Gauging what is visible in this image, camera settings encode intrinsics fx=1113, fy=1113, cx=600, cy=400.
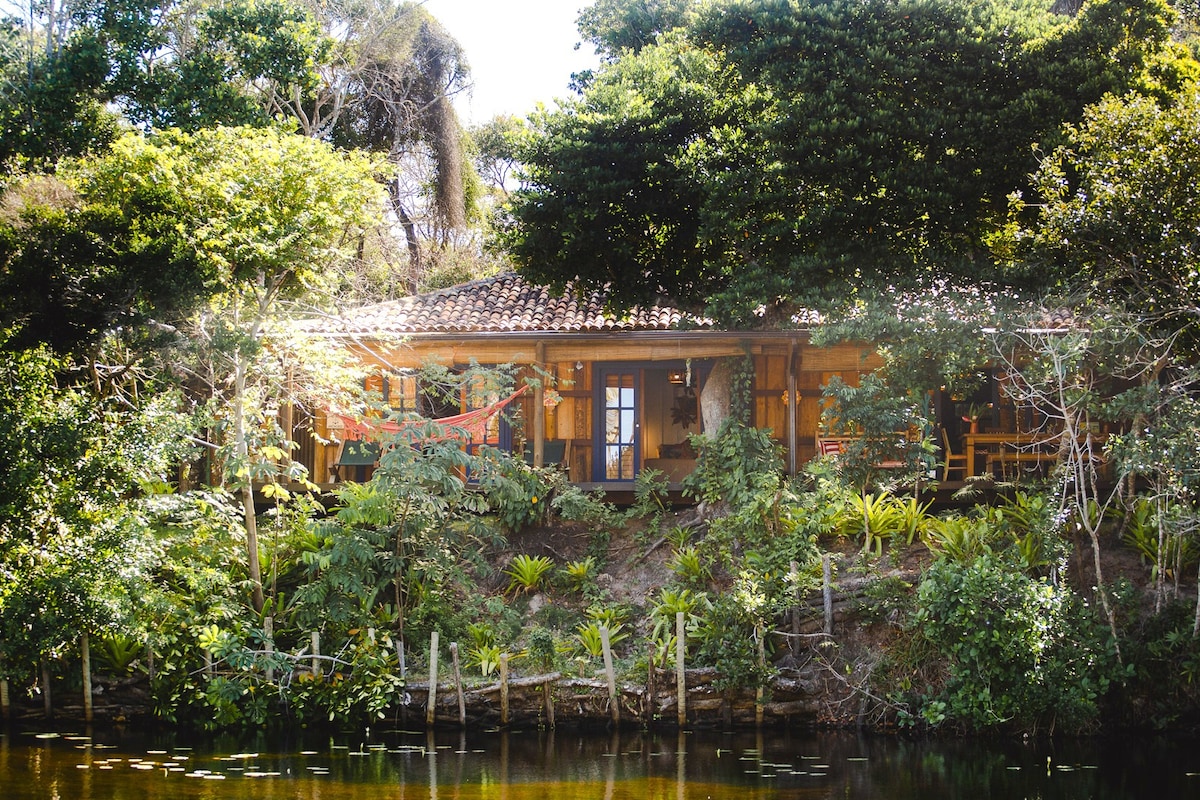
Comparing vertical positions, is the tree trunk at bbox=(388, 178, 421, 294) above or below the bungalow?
above

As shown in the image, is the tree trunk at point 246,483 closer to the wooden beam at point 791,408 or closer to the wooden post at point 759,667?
the wooden post at point 759,667

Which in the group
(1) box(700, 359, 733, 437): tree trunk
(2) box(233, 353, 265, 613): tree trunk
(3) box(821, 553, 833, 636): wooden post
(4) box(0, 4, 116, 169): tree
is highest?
(4) box(0, 4, 116, 169): tree

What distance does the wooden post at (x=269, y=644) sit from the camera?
448 inches

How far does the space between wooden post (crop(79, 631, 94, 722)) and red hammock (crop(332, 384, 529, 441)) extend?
11.8ft

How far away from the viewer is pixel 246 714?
1138 centimetres

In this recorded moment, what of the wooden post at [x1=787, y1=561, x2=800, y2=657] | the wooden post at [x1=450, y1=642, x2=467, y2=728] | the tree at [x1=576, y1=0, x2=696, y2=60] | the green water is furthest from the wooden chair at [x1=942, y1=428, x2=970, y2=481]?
the tree at [x1=576, y1=0, x2=696, y2=60]

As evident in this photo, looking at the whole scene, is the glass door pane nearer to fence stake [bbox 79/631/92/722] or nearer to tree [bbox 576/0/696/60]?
tree [bbox 576/0/696/60]

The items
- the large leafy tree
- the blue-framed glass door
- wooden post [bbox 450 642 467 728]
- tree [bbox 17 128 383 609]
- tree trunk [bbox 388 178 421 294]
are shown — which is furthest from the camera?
tree trunk [bbox 388 178 421 294]

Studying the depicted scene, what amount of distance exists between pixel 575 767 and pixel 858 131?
8371 mm

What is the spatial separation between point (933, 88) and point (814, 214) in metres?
2.12

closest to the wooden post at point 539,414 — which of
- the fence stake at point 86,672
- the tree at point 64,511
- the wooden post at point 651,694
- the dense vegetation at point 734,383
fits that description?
the dense vegetation at point 734,383

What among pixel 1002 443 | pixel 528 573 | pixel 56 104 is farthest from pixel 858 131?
pixel 56 104

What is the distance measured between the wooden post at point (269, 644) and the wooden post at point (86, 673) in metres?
1.75

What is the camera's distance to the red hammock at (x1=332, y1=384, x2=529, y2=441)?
12.1 metres
